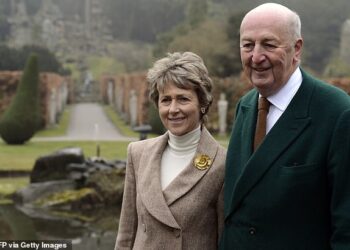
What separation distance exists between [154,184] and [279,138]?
0.60 m

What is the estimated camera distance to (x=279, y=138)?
1.97m

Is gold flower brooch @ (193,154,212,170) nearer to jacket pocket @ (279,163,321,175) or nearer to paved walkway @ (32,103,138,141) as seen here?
jacket pocket @ (279,163,321,175)

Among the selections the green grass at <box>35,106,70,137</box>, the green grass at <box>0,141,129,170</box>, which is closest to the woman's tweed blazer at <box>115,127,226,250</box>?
the green grass at <box>0,141,129,170</box>

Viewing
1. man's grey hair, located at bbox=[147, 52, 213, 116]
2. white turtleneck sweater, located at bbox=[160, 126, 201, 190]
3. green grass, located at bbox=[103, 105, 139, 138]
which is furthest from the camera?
green grass, located at bbox=[103, 105, 139, 138]

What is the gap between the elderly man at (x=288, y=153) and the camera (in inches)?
73.5

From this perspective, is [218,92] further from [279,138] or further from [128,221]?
[279,138]

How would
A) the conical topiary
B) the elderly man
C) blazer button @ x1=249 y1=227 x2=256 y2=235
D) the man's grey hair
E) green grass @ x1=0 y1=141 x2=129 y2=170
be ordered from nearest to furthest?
the elderly man → blazer button @ x1=249 y1=227 x2=256 y2=235 → the man's grey hair → green grass @ x1=0 y1=141 x2=129 y2=170 → the conical topiary

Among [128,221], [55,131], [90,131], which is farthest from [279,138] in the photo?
[55,131]

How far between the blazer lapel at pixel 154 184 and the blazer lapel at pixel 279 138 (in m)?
0.38

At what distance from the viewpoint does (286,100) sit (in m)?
2.02

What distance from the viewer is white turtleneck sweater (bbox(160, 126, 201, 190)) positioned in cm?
235

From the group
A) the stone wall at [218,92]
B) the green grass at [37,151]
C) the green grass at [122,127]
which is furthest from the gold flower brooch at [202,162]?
the green grass at [122,127]

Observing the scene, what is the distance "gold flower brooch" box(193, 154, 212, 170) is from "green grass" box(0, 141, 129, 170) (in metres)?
9.98

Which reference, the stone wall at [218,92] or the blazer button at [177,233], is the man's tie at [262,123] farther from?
the stone wall at [218,92]
